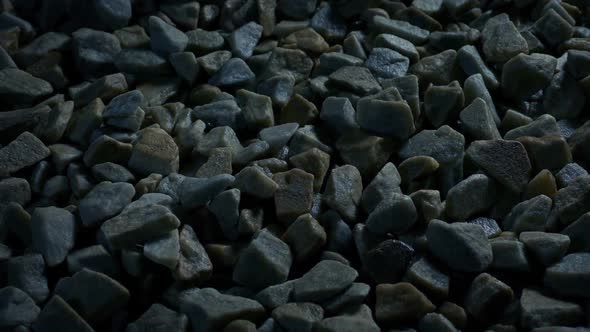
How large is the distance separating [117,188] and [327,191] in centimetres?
25

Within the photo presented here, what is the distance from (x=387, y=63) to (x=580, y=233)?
0.38 meters

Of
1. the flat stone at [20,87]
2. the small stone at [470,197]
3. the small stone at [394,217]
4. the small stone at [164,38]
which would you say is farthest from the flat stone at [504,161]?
the flat stone at [20,87]

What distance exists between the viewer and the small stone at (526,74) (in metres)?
0.94

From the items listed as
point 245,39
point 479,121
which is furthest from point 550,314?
point 245,39

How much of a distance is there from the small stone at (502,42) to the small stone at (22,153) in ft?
2.07

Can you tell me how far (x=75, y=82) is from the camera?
104 cm

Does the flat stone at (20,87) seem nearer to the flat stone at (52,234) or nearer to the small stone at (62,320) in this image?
the flat stone at (52,234)

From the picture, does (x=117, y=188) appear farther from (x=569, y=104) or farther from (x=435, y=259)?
(x=569, y=104)

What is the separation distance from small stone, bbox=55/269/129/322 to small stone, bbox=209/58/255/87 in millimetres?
372

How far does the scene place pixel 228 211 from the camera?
2.56 ft

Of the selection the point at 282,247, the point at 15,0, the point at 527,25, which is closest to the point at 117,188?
the point at 282,247

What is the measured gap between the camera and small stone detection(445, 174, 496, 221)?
0.79 metres

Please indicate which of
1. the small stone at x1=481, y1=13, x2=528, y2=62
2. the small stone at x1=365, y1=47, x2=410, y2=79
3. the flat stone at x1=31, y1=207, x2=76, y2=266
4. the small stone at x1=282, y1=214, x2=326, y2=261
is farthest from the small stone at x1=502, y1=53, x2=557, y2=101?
the flat stone at x1=31, y1=207, x2=76, y2=266

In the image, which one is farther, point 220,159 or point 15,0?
point 15,0
